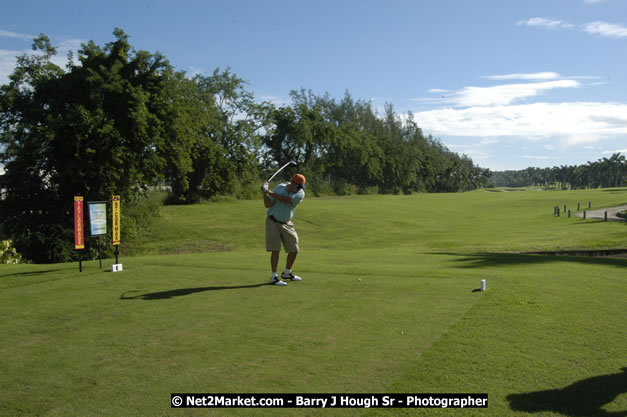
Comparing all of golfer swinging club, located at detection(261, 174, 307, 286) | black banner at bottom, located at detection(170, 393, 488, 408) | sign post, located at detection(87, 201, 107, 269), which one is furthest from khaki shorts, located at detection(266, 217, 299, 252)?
black banner at bottom, located at detection(170, 393, 488, 408)

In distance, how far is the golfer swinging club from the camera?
34.2ft

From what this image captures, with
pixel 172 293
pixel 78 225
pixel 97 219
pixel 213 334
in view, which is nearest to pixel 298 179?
pixel 172 293

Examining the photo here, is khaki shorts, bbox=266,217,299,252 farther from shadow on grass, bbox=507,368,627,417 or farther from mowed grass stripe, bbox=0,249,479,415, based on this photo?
shadow on grass, bbox=507,368,627,417

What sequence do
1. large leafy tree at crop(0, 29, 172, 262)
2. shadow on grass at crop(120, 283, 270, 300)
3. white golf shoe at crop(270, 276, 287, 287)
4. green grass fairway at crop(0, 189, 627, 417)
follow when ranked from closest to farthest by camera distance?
green grass fairway at crop(0, 189, 627, 417) → shadow on grass at crop(120, 283, 270, 300) → white golf shoe at crop(270, 276, 287, 287) → large leafy tree at crop(0, 29, 172, 262)

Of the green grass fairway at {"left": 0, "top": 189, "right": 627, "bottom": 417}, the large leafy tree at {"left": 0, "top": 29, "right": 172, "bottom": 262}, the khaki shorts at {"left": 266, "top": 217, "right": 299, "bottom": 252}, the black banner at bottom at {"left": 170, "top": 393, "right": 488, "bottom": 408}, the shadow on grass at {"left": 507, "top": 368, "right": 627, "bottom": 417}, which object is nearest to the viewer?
the shadow on grass at {"left": 507, "top": 368, "right": 627, "bottom": 417}

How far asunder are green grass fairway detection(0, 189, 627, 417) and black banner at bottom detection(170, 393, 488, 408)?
94 mm

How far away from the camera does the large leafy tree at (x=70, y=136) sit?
29.4 meters

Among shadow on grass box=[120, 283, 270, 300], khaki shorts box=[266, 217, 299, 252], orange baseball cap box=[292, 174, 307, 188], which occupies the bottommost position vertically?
shadow on grass box=[120, 283, 270, 300]

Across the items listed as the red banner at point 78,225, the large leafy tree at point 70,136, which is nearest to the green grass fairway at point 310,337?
the red banner at point 78,225

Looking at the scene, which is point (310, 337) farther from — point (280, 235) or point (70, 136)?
point (70, 136)

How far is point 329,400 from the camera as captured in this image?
4.33m

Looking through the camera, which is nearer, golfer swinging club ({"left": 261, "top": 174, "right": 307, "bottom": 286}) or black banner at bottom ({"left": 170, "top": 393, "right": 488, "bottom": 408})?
black banner at bottom ({"left": 170, "top": 393, "right": 488, "bottom": 408})

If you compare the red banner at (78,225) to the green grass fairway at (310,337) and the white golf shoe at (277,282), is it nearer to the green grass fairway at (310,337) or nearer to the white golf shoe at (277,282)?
the green grass fairway at (310,337)

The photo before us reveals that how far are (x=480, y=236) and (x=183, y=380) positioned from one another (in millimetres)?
35057
